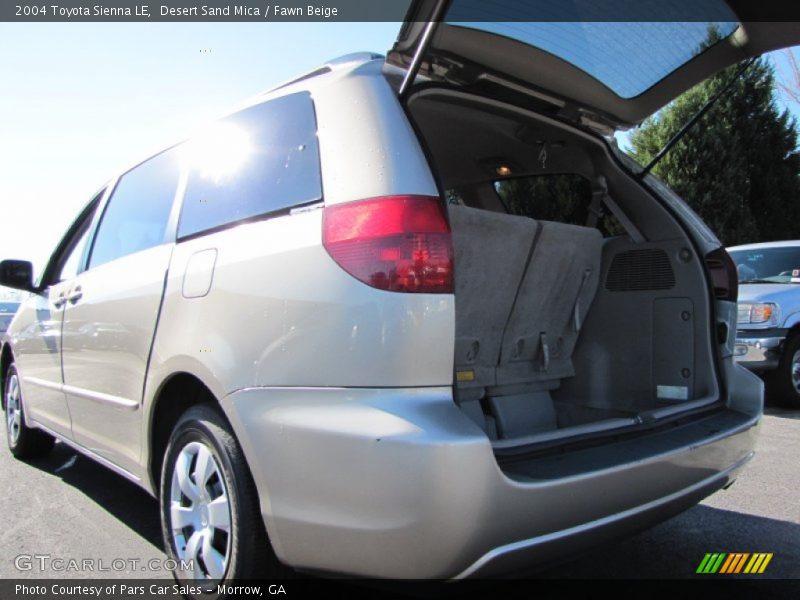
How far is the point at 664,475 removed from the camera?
211 cm

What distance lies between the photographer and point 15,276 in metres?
4.15

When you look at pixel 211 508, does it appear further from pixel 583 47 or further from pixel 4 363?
pixel 4 363

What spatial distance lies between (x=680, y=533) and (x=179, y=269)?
2.60 m

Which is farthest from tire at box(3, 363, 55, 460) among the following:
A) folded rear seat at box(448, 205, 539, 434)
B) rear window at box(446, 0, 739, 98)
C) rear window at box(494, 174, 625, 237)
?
rear window at box(446, 0, 739, 98)

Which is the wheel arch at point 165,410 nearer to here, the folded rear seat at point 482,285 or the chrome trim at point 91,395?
the chrome trim at point 91,395

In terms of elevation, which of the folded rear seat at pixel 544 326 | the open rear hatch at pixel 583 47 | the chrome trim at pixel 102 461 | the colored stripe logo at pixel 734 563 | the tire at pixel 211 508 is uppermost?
the open rear hatch at pixel 583 47

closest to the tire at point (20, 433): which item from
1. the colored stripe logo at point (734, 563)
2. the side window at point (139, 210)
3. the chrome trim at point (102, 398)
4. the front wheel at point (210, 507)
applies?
the chrome trim at point (102, 398)

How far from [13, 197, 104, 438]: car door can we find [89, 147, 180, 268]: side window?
33cm

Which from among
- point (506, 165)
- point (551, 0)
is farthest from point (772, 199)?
point (551, 0)

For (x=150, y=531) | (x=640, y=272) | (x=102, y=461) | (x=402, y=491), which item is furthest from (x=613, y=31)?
(x=150, y=531)

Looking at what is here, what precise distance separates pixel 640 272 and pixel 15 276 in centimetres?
376

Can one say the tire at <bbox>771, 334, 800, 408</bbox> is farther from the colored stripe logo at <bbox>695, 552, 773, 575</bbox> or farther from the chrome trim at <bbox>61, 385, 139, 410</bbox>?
the chrome trim at <bbox>61, 385, 139, 410</bbox>

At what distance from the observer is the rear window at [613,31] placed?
212cm

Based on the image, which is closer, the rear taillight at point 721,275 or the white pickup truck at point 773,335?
the rear taillight at point 721,275
